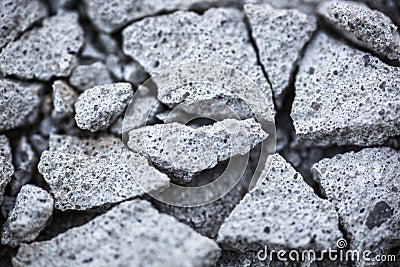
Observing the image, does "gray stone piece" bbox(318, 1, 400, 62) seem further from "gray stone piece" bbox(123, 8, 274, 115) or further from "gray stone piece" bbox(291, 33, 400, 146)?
"gray stone piece" bbox(123, 8, 274, 115)

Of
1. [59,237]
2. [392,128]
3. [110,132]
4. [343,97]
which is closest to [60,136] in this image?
[110,132]

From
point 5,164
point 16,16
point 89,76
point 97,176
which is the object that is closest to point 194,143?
point 97,176

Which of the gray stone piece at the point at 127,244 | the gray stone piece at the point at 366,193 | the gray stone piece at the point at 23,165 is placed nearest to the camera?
the gray stone piece at the point at 127,244

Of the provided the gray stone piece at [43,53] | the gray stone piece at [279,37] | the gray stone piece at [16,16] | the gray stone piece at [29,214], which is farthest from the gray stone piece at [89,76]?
the gray stone piece at [279,37]

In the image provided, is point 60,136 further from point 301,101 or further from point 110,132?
point 301,101

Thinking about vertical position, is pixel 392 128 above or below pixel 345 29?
below

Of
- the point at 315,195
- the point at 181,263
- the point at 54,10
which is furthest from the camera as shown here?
the point at 54,10

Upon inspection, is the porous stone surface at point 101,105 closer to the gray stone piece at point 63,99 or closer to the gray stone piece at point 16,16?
the gray stone piece at point 63,99
